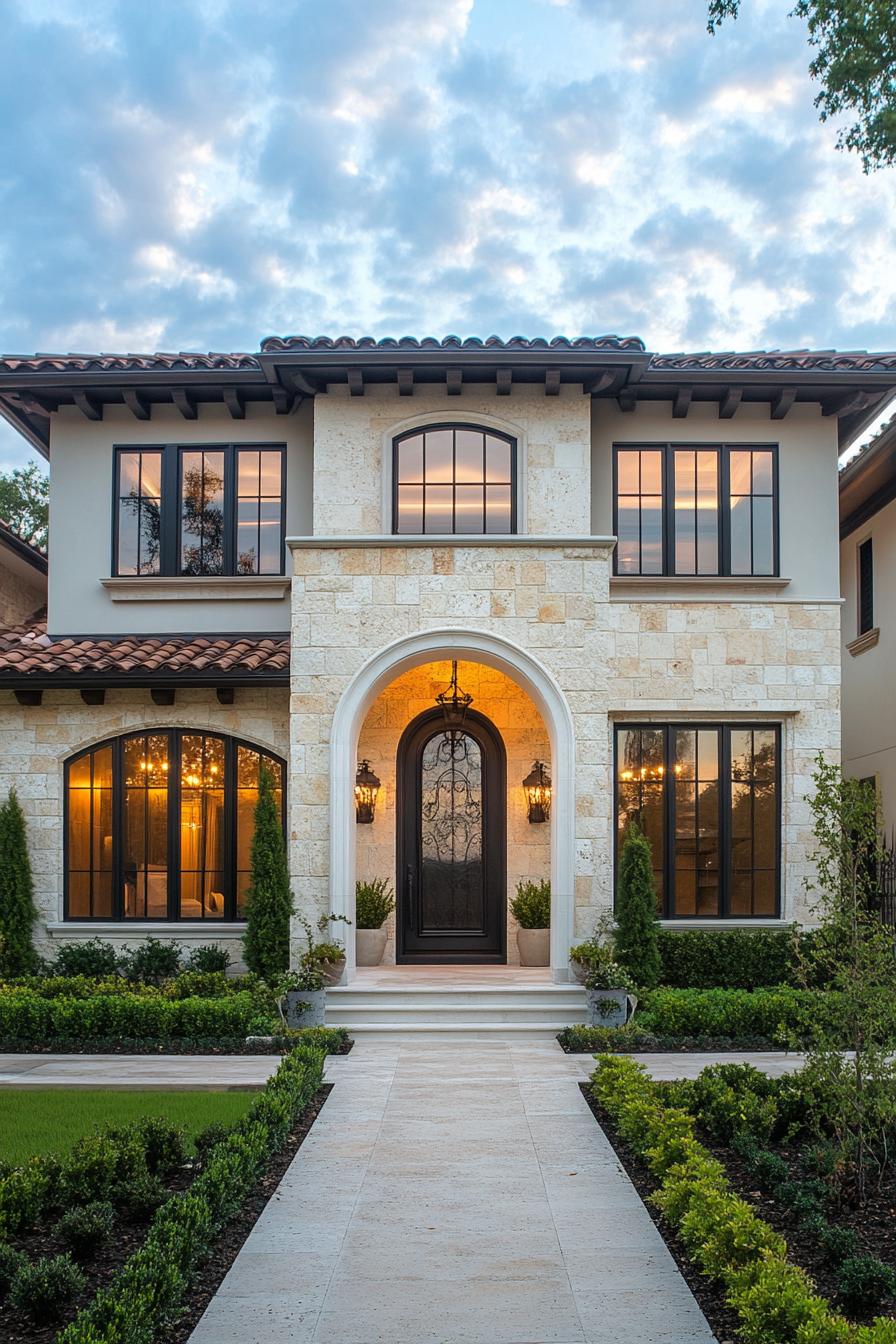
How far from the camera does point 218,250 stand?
108ft

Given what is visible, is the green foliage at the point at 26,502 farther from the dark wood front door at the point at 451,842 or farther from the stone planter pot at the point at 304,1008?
the stone planter pot at the point at 304,1008

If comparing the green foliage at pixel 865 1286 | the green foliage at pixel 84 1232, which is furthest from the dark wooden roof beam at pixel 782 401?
the green foliage at pixel 84 1232

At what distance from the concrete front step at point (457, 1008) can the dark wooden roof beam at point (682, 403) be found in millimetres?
7242

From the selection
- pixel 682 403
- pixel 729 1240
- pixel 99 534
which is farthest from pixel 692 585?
pixel 729 1240

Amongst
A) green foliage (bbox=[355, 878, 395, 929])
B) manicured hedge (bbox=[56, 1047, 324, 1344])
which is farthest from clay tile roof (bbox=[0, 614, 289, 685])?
manicured hedge (bbox=[56, 1047, 324, 1344])

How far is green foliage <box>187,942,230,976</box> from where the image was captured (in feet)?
45.8

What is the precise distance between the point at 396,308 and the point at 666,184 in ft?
211

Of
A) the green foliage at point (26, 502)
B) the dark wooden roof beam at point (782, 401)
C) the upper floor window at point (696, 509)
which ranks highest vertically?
the green foliage at point (26, 502)

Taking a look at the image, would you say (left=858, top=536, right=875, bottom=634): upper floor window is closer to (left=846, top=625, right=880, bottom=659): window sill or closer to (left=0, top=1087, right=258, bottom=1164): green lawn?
(left=846, top=625, right=880, bottom=659): window sill

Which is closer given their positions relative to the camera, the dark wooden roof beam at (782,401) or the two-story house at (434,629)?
the two-story house at (434,629)

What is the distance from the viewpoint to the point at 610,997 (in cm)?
1222

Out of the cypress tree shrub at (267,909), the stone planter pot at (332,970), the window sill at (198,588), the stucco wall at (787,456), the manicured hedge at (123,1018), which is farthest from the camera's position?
the window sill at (198,588)

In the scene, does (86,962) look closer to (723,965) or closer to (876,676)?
(723,965)

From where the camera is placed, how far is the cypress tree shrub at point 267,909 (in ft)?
42.8
